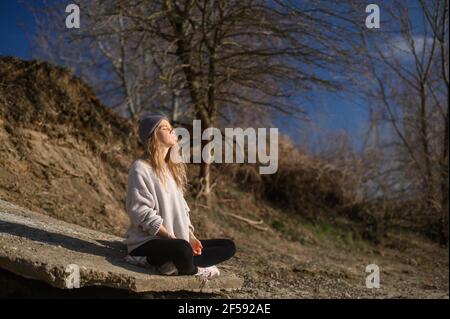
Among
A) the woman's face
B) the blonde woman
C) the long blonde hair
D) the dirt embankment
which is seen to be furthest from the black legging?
the dirt embankment

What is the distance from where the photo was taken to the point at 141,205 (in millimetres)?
4414

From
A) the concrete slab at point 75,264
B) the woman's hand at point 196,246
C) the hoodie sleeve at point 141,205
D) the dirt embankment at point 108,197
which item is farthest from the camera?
the dirt embankment at point 108,197

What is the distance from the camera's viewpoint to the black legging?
4.41m

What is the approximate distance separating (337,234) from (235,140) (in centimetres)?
343

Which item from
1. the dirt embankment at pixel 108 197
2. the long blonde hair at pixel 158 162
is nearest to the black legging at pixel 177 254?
the long blonde hair at pixel 158 162

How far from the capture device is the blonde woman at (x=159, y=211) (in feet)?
14.5

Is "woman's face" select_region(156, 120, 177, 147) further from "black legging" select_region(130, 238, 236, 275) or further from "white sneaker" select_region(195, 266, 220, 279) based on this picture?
"white sneaker" select_region(195, 266, 220, 279)

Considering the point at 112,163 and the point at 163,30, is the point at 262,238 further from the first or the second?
the point at 163,30

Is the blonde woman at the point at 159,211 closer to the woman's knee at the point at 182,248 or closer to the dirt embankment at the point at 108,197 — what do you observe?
the woman's knee at the point at 182,248

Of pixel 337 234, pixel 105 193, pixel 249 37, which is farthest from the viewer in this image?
pixel 337 234

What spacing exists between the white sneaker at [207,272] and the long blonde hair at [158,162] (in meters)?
0.69

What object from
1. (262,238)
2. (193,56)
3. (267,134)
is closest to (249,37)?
(193,56)

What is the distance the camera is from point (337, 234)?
40.2 ft

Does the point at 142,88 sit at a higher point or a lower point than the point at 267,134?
higher
